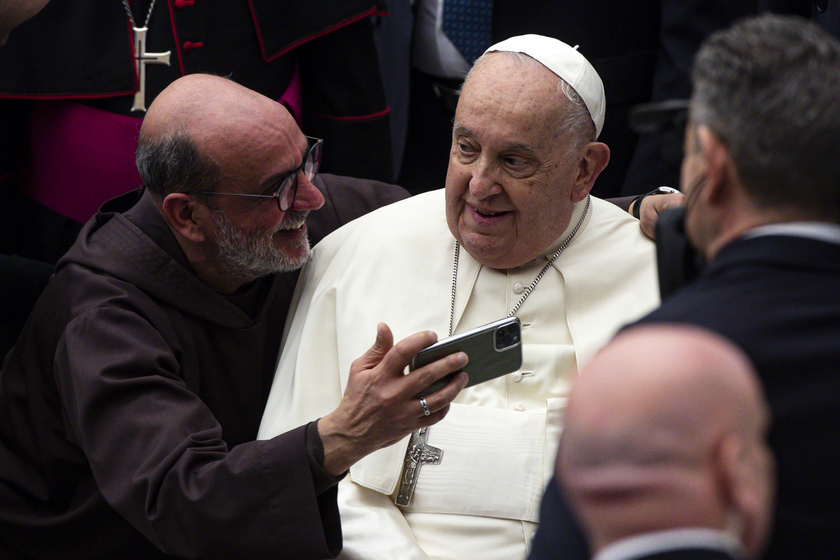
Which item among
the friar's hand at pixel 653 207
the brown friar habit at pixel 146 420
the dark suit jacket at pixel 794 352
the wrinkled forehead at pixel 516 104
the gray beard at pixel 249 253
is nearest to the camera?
the dark suit jacket at pixel 794 352

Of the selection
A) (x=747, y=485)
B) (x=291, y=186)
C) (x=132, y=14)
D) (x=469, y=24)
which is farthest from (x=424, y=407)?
(x=469, y=24)

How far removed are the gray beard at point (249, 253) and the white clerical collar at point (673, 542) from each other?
193 centimetres

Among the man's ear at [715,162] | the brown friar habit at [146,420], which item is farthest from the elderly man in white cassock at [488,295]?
the man's ear at [715,162]

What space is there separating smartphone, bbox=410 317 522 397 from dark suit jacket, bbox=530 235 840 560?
101cm

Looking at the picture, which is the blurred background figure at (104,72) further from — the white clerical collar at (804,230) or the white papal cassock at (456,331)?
the white clerical collar at (804,230)

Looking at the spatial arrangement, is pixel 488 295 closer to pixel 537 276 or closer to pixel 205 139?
pixel 537 276

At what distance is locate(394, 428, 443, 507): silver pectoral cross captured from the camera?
106 inches

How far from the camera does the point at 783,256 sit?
51.3 inches

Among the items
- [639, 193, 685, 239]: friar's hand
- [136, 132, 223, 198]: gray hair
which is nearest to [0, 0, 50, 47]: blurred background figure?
[136, 132, 223, 198]: gray hair

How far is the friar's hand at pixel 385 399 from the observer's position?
7.57ft

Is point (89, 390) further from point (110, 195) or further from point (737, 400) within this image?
point (737, 400)

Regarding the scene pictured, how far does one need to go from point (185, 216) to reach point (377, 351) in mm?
830

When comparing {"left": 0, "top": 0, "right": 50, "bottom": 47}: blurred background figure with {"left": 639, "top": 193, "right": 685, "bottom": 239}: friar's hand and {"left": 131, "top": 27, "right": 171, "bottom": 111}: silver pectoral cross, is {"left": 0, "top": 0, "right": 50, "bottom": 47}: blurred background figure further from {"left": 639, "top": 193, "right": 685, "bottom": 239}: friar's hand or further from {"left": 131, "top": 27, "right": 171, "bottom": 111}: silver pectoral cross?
{"left": 639, "top": 193, "right": 685, "bottom": 239}: friar's hand

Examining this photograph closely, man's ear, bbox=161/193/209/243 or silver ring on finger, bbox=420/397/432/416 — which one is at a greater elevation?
man's ear, bbox=161/193/209/243
